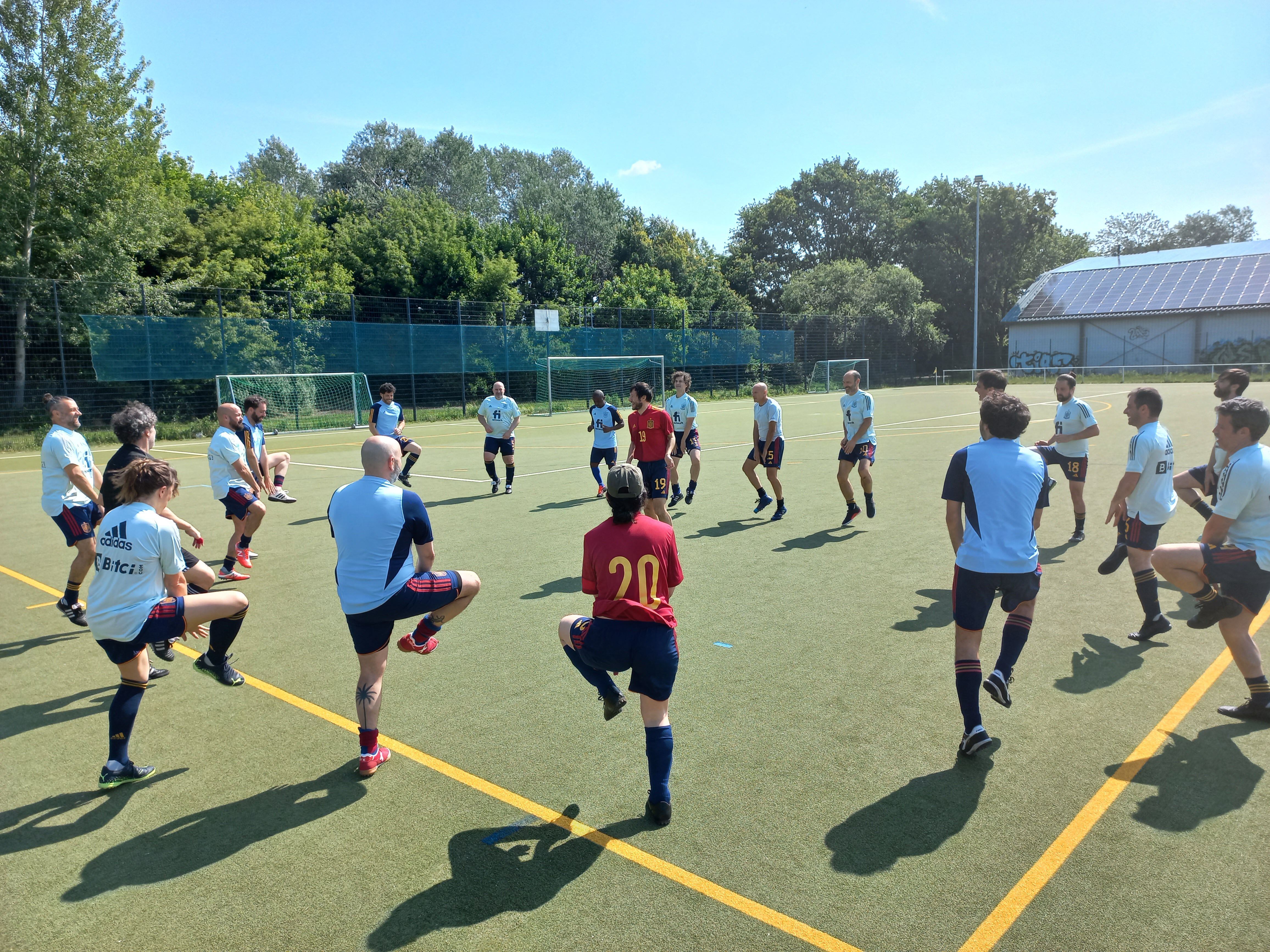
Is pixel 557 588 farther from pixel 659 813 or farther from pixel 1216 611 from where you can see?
pixel 1216 611

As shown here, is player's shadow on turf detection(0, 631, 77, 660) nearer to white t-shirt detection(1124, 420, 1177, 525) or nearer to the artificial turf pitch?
the artificial turf pitch

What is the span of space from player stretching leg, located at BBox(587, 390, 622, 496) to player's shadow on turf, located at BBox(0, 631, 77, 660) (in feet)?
→ 23.5

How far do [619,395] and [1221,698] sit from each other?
34.0m

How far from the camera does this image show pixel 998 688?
14.9ft

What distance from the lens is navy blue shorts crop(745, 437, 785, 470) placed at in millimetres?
11367

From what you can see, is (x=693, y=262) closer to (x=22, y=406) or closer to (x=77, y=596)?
(x=22, y=406)

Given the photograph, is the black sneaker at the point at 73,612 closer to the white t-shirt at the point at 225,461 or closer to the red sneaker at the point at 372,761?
the white t-shirt at the point at 225,461

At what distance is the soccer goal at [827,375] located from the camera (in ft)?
159

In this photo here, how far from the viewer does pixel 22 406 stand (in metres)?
23.7

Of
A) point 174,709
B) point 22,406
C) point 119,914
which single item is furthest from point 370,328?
point 119,914

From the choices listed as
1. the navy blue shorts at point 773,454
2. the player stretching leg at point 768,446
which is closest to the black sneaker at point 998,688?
the player stretching leg at point 768,446

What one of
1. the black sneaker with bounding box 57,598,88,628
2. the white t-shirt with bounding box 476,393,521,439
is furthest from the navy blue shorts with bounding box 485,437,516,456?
the black sneaker with bounding box 57,598,88,628

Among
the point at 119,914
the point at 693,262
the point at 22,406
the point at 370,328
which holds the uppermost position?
the point at 693,262

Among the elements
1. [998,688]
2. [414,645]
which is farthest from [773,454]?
[414,645]
